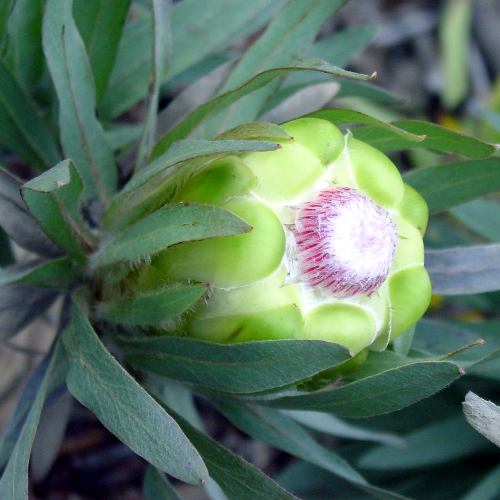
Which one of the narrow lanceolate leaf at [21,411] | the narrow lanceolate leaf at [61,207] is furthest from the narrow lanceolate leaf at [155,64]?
the narrow lanceolate leaf at [21,411]

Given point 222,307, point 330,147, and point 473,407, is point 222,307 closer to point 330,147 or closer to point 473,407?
point 330,147

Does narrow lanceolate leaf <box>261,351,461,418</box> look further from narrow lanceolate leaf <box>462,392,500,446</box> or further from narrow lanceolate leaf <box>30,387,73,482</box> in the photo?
narrow lanceolate leaf <box>30,387,73,482</box>

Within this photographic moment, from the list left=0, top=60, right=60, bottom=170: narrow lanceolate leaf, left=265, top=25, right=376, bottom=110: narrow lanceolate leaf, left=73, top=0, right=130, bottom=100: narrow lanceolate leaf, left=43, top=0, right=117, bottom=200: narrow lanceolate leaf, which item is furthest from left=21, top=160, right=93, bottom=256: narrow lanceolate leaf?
left=265, top=25, right=376, bottom=110: narrow lanceolate leaf

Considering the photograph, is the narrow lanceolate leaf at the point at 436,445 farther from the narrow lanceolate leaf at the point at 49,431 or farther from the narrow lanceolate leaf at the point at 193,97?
the narrow lanceolate leaf at the point at 193,97

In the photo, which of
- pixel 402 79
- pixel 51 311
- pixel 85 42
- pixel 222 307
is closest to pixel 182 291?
pixel 222 307

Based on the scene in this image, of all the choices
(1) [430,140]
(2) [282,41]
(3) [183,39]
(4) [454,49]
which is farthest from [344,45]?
(4) [454,49]
